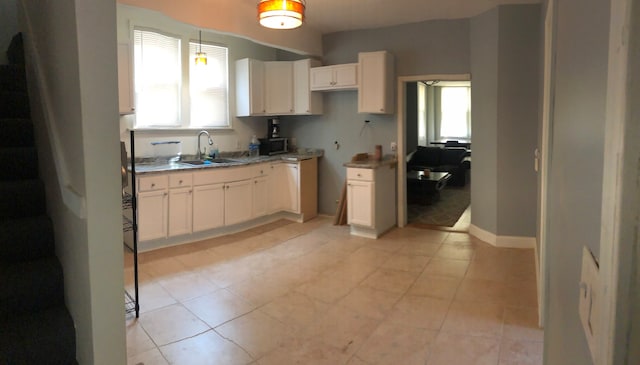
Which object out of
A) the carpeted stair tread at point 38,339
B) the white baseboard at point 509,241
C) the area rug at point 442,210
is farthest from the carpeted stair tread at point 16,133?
the area rug at point 442,210

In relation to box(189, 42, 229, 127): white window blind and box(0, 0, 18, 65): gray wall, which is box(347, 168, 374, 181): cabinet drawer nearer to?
box(189, 42, 229, 127): white window blind

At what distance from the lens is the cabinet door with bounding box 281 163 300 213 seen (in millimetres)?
6090

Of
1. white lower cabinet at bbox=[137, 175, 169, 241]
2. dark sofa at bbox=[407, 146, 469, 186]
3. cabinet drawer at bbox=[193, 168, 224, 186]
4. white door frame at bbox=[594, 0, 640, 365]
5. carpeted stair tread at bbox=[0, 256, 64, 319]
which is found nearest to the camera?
white door frame at bbox=[594, 0, 640, 365]

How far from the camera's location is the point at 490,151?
4.95 meters

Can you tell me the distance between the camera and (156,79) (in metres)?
5.17

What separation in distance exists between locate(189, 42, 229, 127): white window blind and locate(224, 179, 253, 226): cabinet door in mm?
1069

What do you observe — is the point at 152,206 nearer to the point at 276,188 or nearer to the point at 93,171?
the point at 276,188

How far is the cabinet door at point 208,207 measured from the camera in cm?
502

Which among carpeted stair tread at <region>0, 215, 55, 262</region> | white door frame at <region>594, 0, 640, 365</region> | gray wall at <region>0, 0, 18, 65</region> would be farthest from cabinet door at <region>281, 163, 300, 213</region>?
white door frame at <region>594, 0, 640, 365</region>

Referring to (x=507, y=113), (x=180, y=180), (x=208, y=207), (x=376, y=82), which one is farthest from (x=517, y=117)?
(x=180, y=180)

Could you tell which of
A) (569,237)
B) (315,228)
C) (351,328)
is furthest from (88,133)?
(315,228)

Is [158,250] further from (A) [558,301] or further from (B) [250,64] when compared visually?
(A) [558,301]

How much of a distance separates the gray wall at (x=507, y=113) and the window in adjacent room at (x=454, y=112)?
7.22m

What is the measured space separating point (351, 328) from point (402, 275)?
1.18 m
